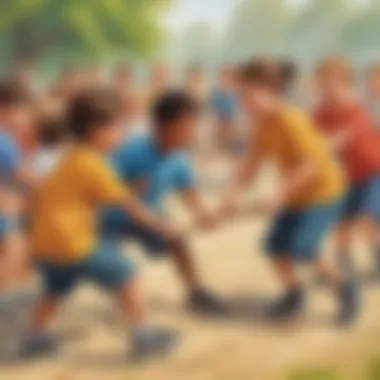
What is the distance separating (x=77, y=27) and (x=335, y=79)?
1.36 feet

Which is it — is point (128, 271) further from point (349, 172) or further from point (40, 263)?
point (349, 172)

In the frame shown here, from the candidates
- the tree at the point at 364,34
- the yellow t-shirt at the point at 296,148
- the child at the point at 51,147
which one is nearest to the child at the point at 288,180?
the yellow t-shirt at the point at 296,148

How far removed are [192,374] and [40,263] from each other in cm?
29

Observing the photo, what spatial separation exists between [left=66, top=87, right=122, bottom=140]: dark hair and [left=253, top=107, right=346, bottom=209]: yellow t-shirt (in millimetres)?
232

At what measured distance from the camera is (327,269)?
1.46m

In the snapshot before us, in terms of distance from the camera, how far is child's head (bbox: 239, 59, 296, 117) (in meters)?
1.45

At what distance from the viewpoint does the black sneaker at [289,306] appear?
1.45m

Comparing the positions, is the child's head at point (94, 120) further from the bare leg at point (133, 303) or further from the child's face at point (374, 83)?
the child's face at point (374, 83)

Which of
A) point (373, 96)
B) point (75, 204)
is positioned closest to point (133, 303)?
point (75, 204)

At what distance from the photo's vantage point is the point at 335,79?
1458 mm

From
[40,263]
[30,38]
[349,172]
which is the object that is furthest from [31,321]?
[349,172]

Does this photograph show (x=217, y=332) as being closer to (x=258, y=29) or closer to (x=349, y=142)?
(x=349, y=142)

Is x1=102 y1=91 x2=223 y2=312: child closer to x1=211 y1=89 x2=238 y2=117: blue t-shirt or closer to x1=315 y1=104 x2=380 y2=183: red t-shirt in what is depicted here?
x1=211 y1=89 x2=238 y2=117: blue t-shirt

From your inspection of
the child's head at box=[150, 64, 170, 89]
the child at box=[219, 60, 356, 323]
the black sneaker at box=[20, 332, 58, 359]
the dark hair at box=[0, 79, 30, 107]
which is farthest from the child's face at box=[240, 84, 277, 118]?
the black sneaker at box=[20, 332, 58, 359]
